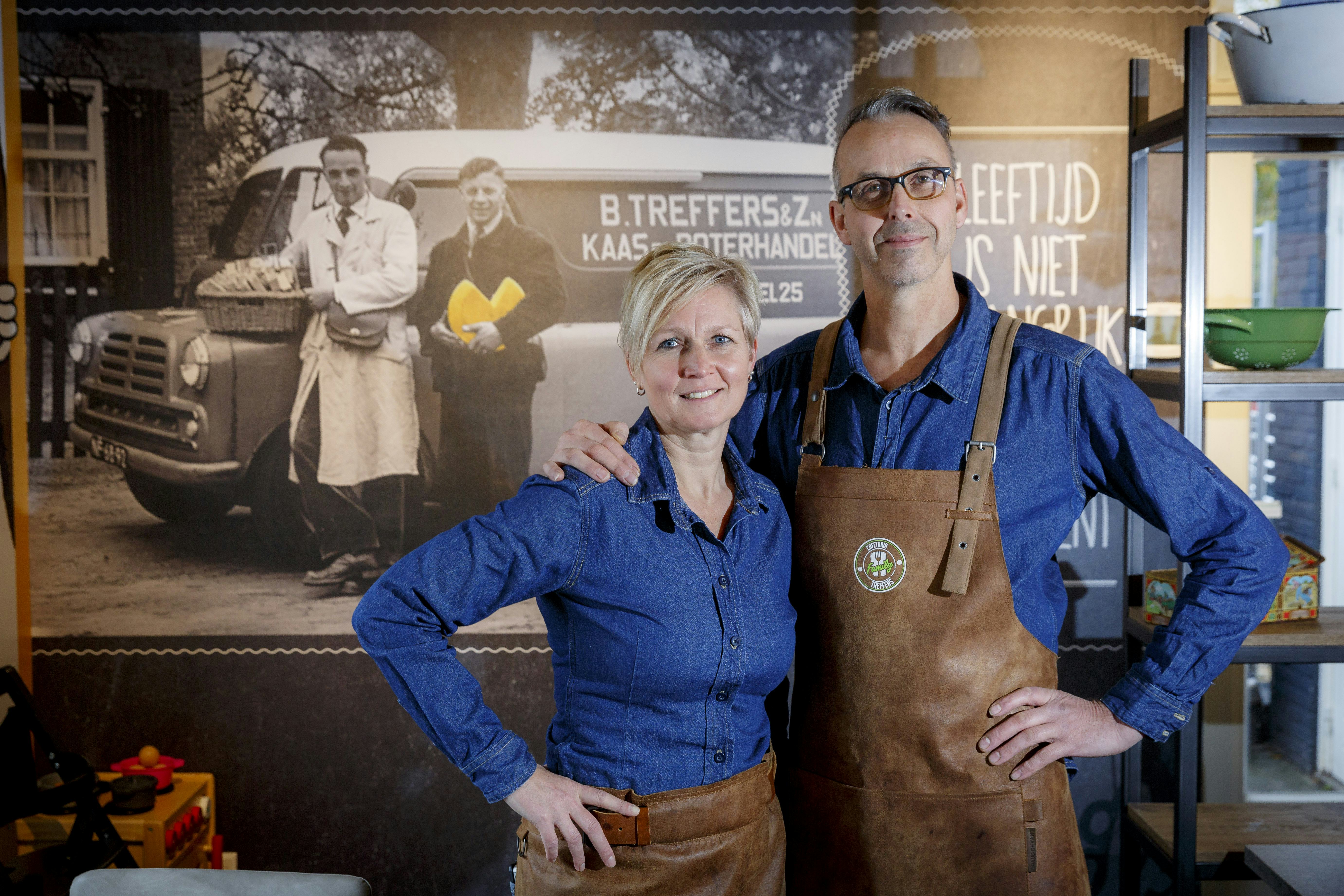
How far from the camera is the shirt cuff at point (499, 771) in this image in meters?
1.51

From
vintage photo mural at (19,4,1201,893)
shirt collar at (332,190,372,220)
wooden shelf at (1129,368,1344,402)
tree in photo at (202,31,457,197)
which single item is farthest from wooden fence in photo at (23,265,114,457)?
wooden shelf at (1129,368,1344,402)

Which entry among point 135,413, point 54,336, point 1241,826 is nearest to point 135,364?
point 135,413

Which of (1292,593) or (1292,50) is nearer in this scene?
(1292,50)

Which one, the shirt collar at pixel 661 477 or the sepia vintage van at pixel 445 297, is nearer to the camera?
the shirt collar at pixel 661 477

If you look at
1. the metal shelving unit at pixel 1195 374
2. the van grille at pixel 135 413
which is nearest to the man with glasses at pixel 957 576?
the metal shelving unit at pixel 1195 374

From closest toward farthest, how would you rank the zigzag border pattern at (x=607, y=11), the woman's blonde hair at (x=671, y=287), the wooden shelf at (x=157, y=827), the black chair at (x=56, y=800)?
the woman's blonde hair at (x=671, y=287) → the black chair at (x=56, y=800) → the wooden shelf at (x=157, y=827) → the zigzag border pattern at (x=607, y=11)

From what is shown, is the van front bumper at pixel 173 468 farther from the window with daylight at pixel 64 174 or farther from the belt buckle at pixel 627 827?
the belt buckle at pixel 627 827

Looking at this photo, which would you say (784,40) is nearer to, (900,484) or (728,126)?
(728,126)

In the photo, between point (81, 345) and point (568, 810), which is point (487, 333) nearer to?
point (81, 345)

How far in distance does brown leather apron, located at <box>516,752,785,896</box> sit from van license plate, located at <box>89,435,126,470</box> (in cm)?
222

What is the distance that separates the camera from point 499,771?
59.6 inches

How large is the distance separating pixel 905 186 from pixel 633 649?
94 centimetres

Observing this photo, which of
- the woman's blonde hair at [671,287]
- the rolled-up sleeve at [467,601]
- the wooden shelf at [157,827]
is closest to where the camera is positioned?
the rolled-up sleeve at [467,601]

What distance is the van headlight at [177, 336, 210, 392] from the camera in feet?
9.94
